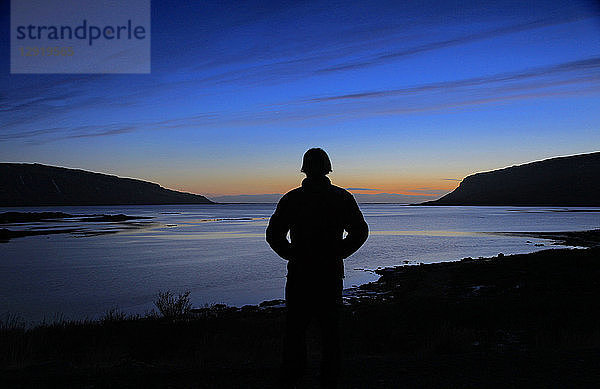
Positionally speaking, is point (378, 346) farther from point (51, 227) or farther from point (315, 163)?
point (51, 227)

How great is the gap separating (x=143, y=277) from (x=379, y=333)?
2015cm

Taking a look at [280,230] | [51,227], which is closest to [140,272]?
[280,230]

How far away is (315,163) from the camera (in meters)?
4.43

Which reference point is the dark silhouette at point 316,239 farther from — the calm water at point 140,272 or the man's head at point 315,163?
the calm water at point 140,272

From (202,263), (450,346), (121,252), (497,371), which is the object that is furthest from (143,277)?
(497,371)

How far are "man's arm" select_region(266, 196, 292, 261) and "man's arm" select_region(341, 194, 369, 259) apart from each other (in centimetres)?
53

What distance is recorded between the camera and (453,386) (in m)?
5.32

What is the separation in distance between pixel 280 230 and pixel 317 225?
35 cm

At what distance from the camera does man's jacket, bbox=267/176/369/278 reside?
172 inches

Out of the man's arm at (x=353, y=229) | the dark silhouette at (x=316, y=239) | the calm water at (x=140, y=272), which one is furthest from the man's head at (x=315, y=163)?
the calm water at (x=140, y=272)

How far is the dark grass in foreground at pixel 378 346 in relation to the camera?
5723mm

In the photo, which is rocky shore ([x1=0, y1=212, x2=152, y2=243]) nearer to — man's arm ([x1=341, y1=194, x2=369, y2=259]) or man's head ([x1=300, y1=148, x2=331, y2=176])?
man's head ([x1=300, y1=148, x2=331, y2=176])

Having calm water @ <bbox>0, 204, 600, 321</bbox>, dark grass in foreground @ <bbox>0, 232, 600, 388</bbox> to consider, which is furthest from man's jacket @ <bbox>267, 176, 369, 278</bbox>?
calm water @ <bbox>0, 204, 600, 321</bbox>

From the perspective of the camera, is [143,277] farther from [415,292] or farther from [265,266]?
[415,292]
